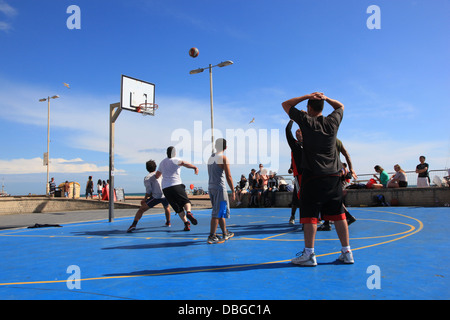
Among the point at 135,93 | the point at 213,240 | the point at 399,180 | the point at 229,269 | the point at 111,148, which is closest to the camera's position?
the point at 229,269

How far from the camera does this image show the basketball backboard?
1210cm

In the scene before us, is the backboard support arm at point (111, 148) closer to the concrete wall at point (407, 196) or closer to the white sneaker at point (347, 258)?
the white sneaker at point (347, 258)

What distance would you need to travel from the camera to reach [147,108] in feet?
43.9

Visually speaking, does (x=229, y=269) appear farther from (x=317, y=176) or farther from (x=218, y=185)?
(x=218, y=185)

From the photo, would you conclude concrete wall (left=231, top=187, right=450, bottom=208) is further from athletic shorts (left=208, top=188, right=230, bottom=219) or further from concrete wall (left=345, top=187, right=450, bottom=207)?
athletic shorts (left=208, top=188, right=230, bottom=219)

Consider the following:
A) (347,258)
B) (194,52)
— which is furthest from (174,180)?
(194,52)

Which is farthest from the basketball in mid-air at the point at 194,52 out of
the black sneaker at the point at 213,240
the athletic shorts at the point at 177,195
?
the black sneaker at the point at 213,240

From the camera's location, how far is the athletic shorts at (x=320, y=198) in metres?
3.96

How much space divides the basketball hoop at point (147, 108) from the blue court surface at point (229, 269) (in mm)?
7286

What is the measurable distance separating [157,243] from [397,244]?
4.11m

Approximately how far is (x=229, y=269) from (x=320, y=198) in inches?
54.6

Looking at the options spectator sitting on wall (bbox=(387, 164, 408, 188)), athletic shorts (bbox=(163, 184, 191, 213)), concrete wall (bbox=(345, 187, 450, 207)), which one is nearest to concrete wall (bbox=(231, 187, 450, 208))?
concrete wall (bbox=(345, 187, 450, 207))
